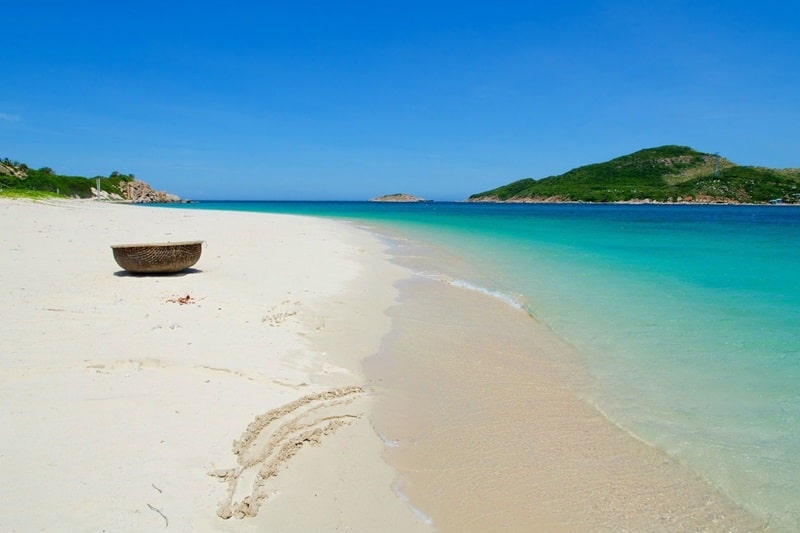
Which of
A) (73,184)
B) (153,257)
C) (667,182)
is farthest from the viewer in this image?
(667,182)

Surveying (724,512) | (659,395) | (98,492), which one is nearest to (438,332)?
(659,395)

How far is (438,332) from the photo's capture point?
272 inches

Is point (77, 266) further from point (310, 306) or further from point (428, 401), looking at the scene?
point (428, 401)

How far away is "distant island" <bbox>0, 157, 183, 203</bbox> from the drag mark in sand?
42.5m

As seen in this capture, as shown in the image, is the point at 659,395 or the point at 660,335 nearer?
the point at 659,395

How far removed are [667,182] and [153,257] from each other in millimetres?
137645

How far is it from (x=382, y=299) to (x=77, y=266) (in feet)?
19.2

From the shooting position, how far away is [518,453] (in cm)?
365

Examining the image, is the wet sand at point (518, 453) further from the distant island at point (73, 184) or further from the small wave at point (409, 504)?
the distant island at point (73, 184)

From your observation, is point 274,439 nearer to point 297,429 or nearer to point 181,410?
point 297,429

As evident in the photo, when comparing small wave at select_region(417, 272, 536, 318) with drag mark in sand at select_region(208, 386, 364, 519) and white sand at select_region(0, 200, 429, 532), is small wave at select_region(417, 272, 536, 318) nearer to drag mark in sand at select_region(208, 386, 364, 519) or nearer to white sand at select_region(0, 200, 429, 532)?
white sand at select_region(0, 200, 429, 532)

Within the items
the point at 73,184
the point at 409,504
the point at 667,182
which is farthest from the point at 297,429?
the point at 667,182

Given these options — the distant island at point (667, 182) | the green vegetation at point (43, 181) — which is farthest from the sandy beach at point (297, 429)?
the distant island at point (667, 182)

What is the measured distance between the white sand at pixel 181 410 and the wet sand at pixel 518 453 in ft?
1.04
